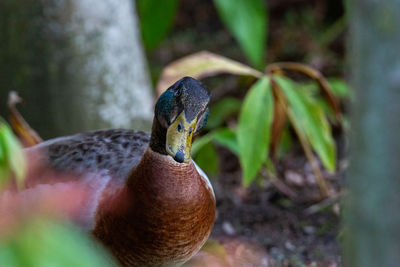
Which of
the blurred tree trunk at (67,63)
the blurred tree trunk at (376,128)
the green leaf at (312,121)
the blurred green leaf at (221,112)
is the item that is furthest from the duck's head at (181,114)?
the blurred green leaf at (221,112)

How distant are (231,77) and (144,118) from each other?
226 cm

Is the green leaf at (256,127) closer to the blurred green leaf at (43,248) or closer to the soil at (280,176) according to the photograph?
the soil at (280,176)

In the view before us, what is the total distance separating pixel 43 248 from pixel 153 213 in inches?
58.2

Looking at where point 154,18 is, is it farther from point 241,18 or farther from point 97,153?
point 97,153

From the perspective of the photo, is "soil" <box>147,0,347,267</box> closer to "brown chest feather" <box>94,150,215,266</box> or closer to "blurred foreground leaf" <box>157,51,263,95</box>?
"blurred foreground leaf" <box>157,51,263,95</box>

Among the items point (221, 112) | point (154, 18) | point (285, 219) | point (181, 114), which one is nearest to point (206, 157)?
point (285, 219)

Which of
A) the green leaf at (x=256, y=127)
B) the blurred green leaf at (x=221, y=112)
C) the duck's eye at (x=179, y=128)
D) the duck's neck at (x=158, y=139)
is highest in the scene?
the duck's eye at (x=179, y=128)

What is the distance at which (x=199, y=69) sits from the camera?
344 centimetres

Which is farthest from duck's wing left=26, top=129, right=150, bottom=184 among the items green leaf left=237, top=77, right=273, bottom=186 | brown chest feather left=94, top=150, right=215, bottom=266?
green leaf left=237, top=77, right=273, bottom=186

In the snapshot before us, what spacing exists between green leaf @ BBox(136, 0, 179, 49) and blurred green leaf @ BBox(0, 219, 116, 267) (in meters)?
3.44

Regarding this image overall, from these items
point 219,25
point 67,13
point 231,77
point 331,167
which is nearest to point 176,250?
point 331,167

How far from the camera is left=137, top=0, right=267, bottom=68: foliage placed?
3814 millimetres

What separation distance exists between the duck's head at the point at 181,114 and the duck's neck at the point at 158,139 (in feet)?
0.09

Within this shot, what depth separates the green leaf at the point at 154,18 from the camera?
13.5 ft
